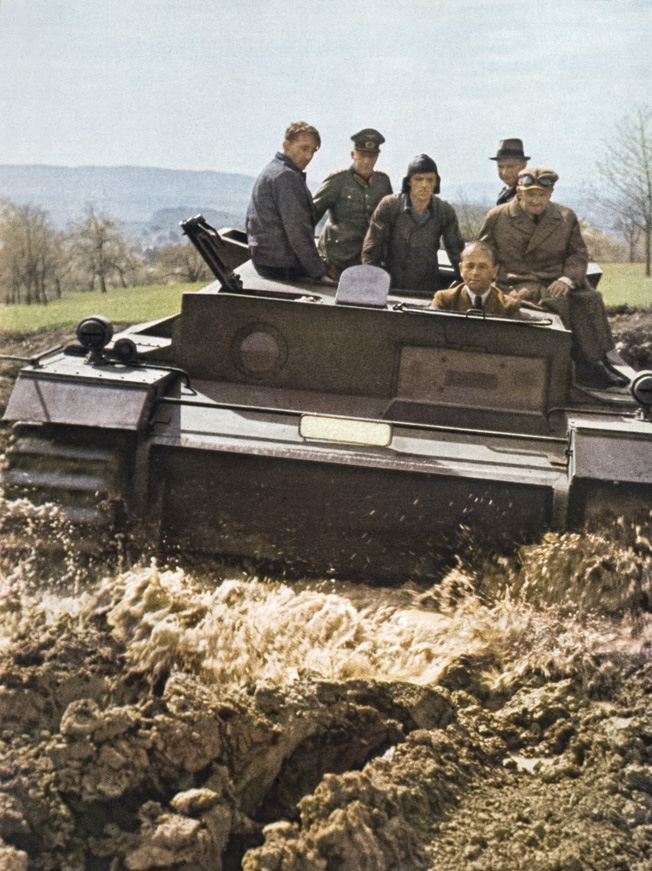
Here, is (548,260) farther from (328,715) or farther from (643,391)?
(328,715)

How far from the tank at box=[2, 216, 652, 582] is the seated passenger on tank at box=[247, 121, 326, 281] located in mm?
863

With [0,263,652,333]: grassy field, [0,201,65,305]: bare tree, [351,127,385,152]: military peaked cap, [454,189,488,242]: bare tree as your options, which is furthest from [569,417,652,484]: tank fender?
[0,263,652,333]: grassy field

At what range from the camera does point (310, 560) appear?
20.6 ft

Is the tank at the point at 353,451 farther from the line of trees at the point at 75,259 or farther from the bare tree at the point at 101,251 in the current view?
the bare tree at the point at 101,251

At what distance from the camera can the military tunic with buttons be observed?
8.78 metres

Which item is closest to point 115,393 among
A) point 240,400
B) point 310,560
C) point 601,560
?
point 240,400

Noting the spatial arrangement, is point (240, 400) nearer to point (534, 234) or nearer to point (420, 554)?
point (420, 554)

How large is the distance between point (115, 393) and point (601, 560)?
2.46m

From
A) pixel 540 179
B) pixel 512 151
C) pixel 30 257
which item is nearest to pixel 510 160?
pixel 512 151

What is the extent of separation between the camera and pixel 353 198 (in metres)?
8.83

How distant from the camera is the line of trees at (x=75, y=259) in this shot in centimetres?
1531

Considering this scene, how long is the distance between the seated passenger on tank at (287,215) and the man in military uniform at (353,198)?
1078 millimetres

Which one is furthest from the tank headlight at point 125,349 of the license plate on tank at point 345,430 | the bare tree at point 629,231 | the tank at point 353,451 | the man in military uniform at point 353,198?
the bare tree at point 629,231

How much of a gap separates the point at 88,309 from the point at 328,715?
42.3 feet
